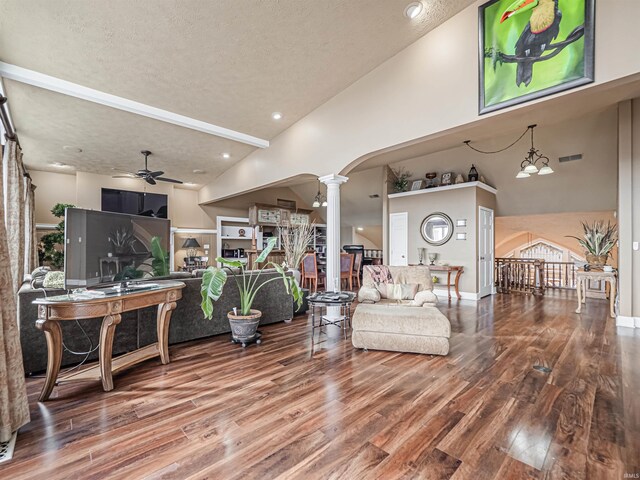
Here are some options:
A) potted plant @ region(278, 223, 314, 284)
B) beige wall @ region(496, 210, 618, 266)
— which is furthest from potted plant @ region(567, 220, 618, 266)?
potted plant @ region(278, 223, 314, 284)

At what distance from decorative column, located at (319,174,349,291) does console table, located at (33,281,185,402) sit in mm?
2439

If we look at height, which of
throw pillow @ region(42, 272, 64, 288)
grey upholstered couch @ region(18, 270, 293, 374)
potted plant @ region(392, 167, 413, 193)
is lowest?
grey upholstered couch @ region(18, 270, 293, 374)

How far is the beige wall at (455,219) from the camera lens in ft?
20.7

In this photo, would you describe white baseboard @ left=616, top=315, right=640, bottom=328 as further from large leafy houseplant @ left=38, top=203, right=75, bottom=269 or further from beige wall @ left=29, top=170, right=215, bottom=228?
large leafy houseplant @ left=38, top=203, right=75, bottom=269

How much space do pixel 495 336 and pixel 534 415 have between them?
6.29 ft

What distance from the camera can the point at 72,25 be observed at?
3.05 metres

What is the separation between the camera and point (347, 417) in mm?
2018

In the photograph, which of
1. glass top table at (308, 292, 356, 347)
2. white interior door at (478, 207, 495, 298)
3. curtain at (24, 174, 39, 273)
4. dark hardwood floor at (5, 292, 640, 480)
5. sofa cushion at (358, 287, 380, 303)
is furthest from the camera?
white interior door at (478, 207, 495, 298)

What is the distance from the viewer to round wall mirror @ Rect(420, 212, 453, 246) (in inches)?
263

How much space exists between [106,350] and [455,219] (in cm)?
656

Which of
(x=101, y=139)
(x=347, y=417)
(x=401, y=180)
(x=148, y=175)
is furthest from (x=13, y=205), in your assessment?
(x=401, y=180)

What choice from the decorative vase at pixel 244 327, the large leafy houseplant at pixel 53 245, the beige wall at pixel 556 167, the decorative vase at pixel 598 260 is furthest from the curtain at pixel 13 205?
the decorative vase at pixel 598 260

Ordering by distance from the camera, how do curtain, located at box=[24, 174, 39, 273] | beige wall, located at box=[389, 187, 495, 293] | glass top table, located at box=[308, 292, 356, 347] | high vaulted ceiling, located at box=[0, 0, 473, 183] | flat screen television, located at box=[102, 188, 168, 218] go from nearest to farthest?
high vaulted ceiling, located at box=[0, 0, 473, 183] → glass top table, located at box=[308, 292, 356, 347] → curtain, located at box=[24, 174, 39, 273] → beige wall, located at box=[389, 187, 495, 293] → flat screen television, located at box=[102, 188, 168, 218]

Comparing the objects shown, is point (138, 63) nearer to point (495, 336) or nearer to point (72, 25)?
point (72, 25)
